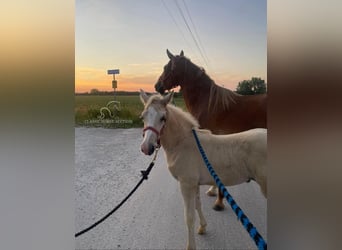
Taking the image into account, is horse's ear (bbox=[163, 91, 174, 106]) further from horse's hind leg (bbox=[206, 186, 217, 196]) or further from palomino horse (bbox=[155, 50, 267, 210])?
horse's hind leg (bbox=[206, 186, 217, 196])

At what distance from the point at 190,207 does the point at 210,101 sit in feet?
1.74

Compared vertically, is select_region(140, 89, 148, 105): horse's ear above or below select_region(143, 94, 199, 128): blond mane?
above

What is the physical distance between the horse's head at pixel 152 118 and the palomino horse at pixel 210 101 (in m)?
0.05

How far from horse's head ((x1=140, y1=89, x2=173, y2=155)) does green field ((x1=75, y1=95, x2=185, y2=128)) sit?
0.08ft

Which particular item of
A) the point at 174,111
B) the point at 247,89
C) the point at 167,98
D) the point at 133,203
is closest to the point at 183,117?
the point at 174,111

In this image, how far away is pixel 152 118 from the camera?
3.06 ft

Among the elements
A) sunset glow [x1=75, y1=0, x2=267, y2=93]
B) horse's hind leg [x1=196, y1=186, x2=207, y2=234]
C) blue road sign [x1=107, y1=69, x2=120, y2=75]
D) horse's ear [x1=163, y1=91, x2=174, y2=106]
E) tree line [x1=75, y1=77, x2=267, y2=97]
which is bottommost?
horse's hind leg [x1=196, y1=186, x2=207, y2=234]

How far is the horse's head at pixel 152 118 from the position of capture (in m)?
0.91

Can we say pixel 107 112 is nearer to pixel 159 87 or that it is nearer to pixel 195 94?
pixel 159 87

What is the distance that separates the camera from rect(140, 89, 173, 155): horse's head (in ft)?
2.99

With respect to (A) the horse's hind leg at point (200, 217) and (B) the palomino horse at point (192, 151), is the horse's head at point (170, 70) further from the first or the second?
(A) the horse's hind leg at point (200, 217)

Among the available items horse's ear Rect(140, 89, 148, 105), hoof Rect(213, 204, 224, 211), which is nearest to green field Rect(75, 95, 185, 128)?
horse's ear Rect(140, 89, 148, 105)

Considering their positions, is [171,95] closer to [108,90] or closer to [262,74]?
[108,90]

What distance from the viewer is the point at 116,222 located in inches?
40.6
